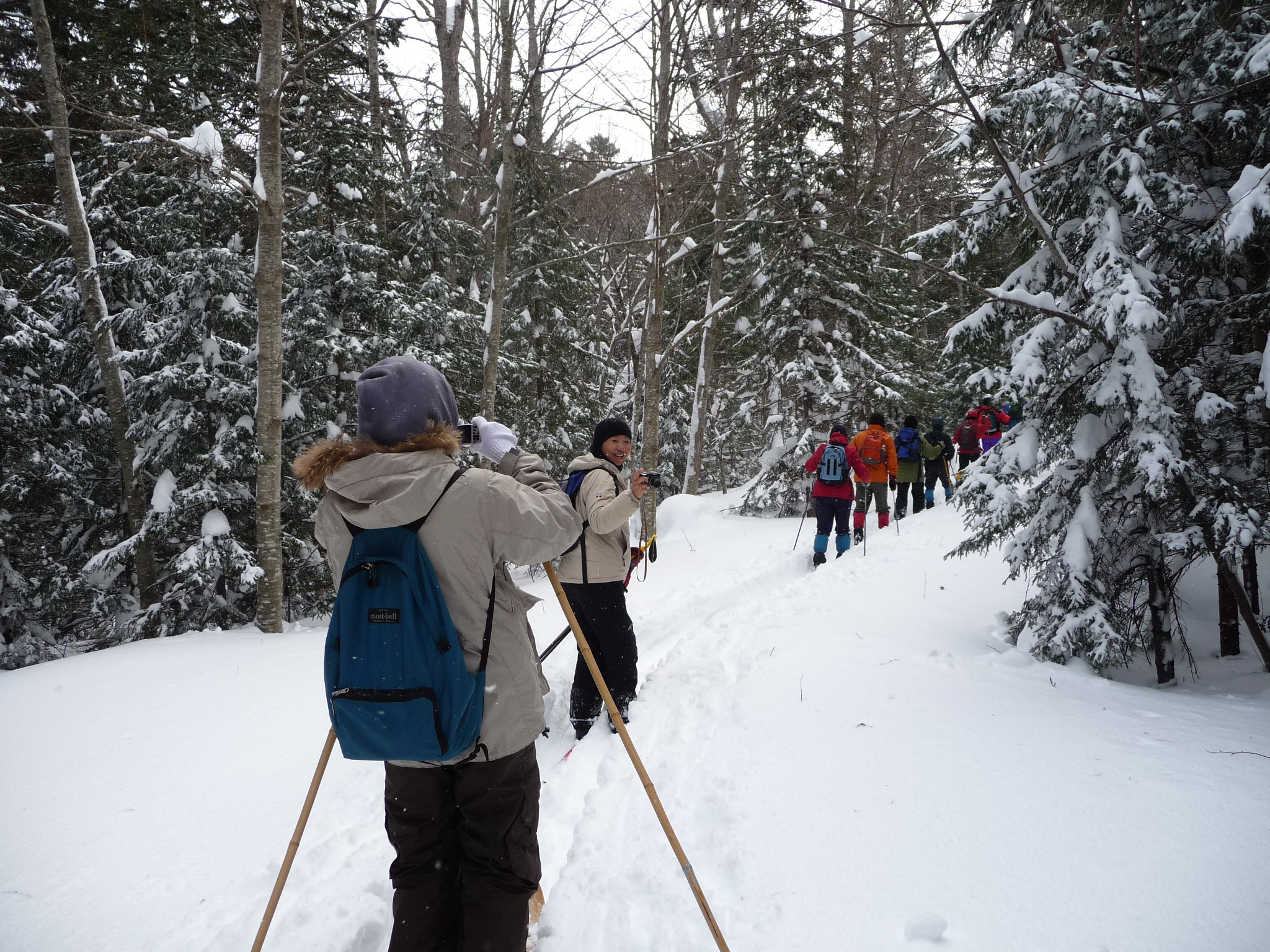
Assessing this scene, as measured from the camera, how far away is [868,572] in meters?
8.29

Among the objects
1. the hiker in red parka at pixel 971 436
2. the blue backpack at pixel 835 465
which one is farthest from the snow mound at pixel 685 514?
the hiker in red parka at pixel 971 436

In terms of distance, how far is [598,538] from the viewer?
13.8 ft

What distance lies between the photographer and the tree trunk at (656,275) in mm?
10164

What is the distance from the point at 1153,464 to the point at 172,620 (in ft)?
40.5

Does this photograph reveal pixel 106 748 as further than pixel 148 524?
No

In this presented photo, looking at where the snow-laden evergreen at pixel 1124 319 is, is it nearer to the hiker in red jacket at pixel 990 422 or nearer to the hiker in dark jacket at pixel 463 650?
the hiker in dark jacket at pixel 463 650

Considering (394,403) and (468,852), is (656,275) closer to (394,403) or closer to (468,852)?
(394,403)

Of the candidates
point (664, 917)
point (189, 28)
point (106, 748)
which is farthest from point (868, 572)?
point (189, 28)

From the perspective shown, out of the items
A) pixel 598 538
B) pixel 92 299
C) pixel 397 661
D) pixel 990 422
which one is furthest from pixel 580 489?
pixel 990 422

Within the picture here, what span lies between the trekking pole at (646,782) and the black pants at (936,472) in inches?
512

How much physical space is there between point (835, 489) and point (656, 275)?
5.07 meters

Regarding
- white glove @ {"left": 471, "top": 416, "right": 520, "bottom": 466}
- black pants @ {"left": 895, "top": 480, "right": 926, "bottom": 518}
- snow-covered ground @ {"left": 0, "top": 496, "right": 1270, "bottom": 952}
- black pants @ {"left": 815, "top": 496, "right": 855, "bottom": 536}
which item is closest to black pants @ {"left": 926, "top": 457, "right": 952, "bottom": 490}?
black pants @ {"left": 895, "top": 480, "right": 926, "bottom": 518}

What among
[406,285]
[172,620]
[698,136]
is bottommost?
[172,620]

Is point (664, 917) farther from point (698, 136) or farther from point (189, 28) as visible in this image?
point (189, 28)
